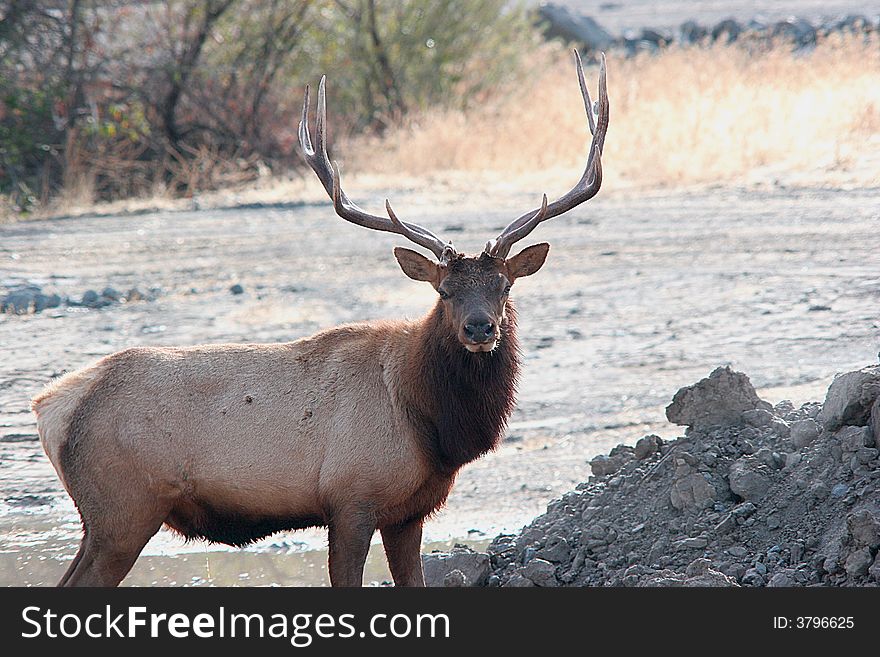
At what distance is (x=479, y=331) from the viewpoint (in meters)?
5.46

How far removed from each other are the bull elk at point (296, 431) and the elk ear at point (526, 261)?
0.03 m

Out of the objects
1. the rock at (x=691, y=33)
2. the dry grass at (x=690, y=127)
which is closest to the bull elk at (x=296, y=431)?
the dry grass at (x=690, y=127)

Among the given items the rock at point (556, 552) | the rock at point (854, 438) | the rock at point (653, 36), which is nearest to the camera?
the rock at point (854, 438)

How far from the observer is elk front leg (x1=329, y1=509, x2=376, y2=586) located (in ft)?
17.6

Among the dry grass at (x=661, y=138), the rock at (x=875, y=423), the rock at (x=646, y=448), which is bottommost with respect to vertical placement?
the rock at (x=646, y=448)

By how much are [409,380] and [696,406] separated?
6.17 feet

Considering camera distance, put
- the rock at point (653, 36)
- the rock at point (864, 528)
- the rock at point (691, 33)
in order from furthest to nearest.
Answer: the rock at point (653, 36) < the rock at point (691, 33) < the rock at point (864, 528)

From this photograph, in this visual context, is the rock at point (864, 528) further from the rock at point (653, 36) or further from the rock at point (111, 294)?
the rock at point (653, 36)

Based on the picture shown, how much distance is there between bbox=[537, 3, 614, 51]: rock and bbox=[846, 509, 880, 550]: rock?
3255 centimetres

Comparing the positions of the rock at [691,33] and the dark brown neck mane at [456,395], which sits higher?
the rock at [691,33]

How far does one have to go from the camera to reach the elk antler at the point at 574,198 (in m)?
5.85

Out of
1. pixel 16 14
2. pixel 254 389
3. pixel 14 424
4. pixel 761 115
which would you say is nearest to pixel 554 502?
pixel 254 389

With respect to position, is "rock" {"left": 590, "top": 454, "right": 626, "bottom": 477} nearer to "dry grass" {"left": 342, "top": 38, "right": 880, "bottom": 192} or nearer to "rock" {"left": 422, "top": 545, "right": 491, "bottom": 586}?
"rock" {"left": 422, "top": 545, "right": 491, "bottom": 586}

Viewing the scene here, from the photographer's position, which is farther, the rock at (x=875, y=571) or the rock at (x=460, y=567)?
the rock at (x=460, y=567)
